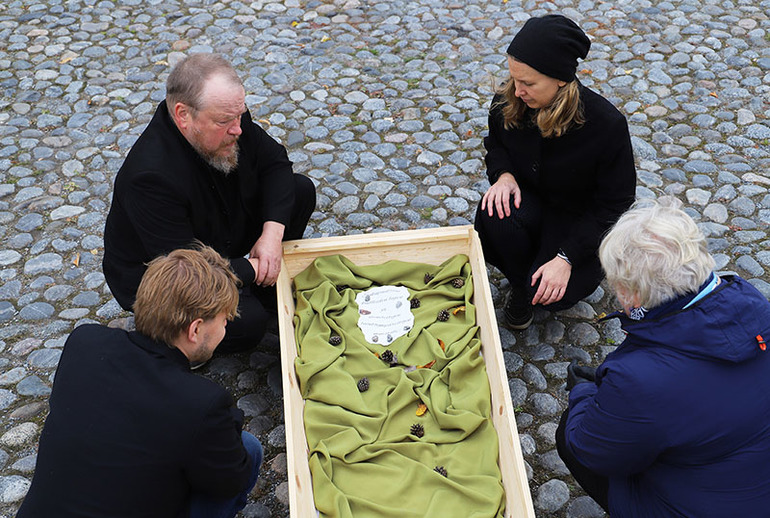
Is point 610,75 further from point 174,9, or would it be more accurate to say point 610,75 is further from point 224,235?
point 174,9

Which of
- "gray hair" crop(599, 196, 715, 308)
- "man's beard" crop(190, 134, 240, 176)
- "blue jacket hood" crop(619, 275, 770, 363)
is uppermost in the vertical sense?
"gray hair" crop(599, 196, 715, 308)

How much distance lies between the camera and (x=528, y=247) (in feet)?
12.8

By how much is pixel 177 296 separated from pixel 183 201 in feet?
3.59

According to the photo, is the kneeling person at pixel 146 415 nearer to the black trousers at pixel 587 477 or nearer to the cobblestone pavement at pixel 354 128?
the cobblestone pavement at pixel 354 128

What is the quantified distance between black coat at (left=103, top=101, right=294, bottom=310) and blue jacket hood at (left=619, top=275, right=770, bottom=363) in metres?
2.07

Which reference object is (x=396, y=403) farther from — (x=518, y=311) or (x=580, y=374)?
(x=518, y=311)

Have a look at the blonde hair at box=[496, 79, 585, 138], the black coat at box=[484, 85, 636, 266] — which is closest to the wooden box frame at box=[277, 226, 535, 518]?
the black coat at box=[484, 85, 636, 266]

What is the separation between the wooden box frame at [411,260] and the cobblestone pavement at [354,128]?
0.35 meters

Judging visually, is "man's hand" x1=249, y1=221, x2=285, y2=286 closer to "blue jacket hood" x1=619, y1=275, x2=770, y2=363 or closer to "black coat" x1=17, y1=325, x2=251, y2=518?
"black coat" x1=17, y1=325, x2=251, y2=518

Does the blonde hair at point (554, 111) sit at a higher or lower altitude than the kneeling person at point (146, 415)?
higher

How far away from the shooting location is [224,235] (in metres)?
3.76

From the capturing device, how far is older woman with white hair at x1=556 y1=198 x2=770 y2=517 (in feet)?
7.32

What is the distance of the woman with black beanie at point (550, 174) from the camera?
334 centimetres

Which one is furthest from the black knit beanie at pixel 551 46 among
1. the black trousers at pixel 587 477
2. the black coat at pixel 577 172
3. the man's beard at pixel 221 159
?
the black trousers at pixel 587 477
